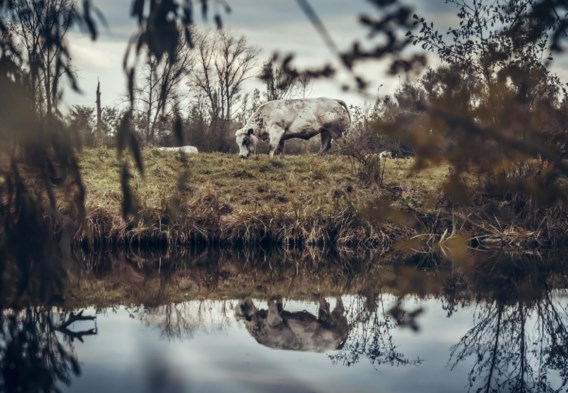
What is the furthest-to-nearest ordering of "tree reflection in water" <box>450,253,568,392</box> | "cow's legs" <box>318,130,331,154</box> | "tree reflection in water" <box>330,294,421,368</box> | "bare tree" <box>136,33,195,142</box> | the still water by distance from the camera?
1. "cow's legs" <box>318,130,331,154</box>
2. "tree reflection in water" <box>330,294,421,368</box>
3. "tree reflection in water" <box>450,253,568,392</box>
4. the still water
5. "bare tree" <box>136,33,195,142</box>

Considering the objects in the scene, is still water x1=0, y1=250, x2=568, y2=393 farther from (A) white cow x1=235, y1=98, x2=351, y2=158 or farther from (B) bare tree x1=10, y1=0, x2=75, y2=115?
(A) white cow x1=235, y1=98, x2=351, y2=158

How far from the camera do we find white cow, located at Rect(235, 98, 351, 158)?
58.9 ft

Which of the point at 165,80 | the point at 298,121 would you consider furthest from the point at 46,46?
the point at 298,121

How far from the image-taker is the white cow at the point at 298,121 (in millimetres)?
17953

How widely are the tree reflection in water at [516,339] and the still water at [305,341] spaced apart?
0.05 feet

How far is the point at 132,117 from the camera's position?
8.15 ft

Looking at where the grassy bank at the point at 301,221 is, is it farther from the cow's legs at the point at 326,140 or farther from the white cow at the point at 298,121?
the cow's legs at the point at 326,140

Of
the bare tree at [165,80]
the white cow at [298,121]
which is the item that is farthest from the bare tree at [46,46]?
the white cow at [298,121]

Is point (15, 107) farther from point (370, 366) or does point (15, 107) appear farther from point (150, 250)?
point (150, 250)

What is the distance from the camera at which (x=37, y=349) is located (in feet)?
18.4

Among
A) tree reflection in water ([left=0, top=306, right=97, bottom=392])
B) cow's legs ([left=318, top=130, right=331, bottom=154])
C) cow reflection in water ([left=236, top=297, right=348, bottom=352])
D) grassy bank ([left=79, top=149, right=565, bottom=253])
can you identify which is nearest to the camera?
tree reflection in water ([left=0, top=306, right=97, bottom=392])

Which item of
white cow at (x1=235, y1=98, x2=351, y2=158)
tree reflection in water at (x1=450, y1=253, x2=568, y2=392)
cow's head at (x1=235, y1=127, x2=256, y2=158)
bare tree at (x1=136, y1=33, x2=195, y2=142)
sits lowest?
tree reflection in water at (x1=450, y1=253, x2=568, y2=392)

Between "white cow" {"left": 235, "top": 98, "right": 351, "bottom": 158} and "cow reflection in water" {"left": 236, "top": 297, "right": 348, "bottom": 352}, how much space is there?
9.77 meters

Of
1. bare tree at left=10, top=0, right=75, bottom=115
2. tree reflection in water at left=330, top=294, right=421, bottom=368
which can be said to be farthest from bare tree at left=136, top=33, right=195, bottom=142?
tree reflection in water at left=330, top=294, right=421, bottom=368
